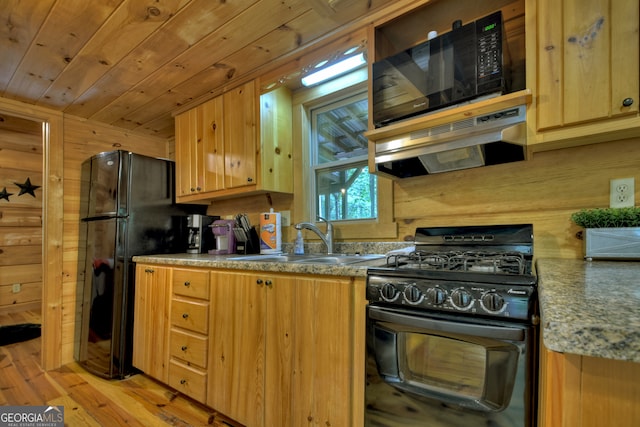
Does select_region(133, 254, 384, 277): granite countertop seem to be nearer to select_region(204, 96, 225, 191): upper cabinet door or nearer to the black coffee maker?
the black coffee maker

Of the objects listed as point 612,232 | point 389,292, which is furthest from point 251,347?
point 612,232

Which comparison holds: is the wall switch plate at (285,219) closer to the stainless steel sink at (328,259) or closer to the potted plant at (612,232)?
the stainless steel sink at (328,259)

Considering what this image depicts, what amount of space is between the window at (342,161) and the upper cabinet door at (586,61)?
1037mm

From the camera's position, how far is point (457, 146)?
1.26 m

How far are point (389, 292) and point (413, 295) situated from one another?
0.09 m

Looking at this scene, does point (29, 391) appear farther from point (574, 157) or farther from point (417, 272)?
point (574, 157)

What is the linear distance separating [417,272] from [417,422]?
1.62 ft

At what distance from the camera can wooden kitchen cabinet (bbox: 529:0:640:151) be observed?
3.22ft

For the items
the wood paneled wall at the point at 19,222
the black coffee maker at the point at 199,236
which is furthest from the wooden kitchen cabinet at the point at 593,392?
the wood paneled wall at the point at 19,222

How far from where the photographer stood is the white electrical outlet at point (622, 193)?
1180mm

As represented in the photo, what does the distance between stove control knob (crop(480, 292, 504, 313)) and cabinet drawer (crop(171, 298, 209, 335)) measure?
1418mm

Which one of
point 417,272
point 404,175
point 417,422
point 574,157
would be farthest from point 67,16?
point 574,157

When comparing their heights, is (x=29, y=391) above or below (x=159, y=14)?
below

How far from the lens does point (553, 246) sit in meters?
1.33
